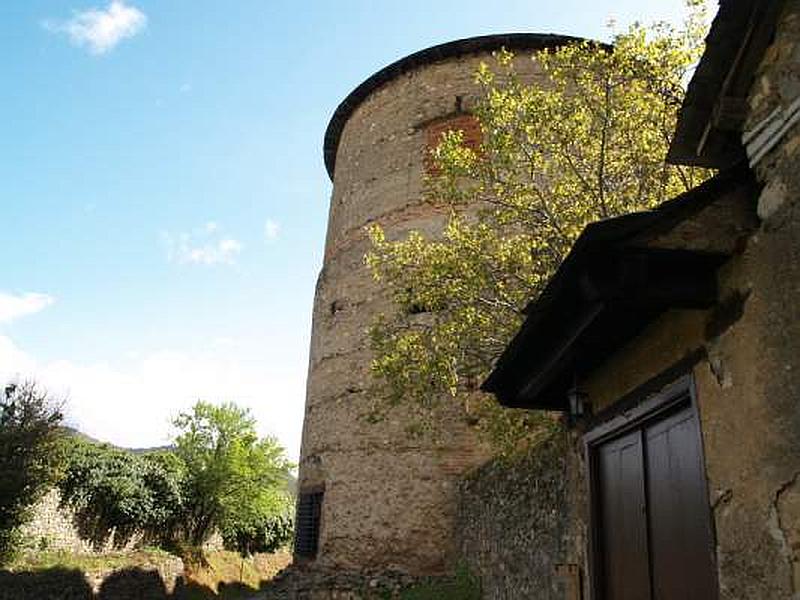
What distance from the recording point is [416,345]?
8.74m

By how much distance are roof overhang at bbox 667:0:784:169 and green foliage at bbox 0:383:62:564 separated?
633 inches

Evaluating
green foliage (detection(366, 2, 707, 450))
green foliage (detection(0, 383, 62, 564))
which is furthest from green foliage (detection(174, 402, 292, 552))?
green foliage (detection(366, 2, 707, 450))

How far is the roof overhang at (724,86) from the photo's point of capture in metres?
3.04

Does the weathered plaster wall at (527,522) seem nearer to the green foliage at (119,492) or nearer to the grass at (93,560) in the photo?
the grass at (93,560)

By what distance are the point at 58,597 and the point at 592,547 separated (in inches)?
544

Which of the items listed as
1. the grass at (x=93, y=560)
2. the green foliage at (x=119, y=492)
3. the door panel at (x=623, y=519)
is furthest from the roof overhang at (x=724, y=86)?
the green foliage at (x=119, y=492)

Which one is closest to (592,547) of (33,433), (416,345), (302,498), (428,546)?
(416,345)

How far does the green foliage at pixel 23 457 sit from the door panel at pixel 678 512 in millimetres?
15254

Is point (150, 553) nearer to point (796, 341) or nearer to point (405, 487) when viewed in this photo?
point (405, 487)

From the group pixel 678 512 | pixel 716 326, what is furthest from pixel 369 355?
pixel 716 326

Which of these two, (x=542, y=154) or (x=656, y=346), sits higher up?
(x=542, y=154)

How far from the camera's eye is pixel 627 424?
4.11 m

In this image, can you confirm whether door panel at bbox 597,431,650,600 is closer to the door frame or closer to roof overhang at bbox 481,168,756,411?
the door frame

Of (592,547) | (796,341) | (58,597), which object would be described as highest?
(796,341)
